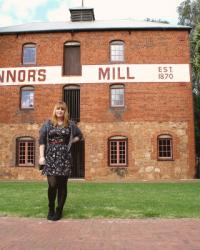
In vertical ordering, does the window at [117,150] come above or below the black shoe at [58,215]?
above

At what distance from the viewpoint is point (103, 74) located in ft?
78.1

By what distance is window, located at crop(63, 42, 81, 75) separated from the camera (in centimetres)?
2425

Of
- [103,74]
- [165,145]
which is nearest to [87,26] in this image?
[103,74]

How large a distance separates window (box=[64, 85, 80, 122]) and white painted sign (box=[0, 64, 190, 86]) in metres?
0.44

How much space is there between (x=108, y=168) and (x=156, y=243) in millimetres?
17935

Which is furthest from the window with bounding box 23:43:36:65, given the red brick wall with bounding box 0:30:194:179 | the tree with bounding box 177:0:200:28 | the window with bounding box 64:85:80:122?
the tree with bounding box 177:0:200:28

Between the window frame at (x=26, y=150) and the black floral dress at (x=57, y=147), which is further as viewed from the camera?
the window frame at (x=26, y=150)

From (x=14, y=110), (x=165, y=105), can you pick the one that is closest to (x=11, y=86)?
(x=14, y=110)

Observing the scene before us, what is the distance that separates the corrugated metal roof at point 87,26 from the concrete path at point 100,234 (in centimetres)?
1863

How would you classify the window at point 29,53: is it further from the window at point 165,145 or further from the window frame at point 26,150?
the window at point 165,145

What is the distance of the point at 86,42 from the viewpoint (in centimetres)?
2416

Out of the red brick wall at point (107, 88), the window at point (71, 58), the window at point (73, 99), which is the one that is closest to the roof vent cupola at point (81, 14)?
the red brick wall at point (107, 88)

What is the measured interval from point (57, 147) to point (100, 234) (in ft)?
6.48

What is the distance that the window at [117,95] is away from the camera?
23.7 metres
